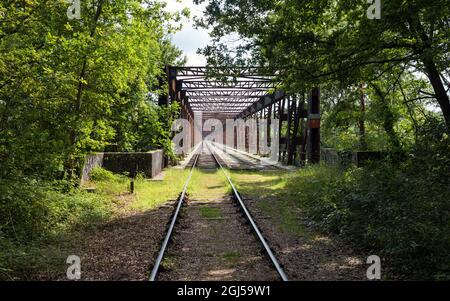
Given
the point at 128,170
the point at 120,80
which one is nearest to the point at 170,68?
the point at 128,170

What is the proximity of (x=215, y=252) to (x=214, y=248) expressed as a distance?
263 millimetres

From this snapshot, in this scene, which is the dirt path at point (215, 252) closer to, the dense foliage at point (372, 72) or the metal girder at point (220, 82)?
the dense foliage at point (372, 72)

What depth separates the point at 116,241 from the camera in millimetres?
7723

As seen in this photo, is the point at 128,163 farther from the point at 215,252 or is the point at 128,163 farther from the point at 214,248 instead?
the point at 215,252

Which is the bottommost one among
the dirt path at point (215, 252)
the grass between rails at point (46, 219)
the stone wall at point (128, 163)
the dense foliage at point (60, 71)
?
the dirt path at point (215, 252)

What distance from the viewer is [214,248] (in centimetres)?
724

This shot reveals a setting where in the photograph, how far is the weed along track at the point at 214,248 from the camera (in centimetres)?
581

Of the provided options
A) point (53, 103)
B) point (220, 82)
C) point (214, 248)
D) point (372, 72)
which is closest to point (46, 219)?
point (53, 103)

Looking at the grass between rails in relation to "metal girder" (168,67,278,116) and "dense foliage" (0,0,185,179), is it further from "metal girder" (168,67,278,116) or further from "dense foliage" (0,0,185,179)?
"metal girder" (168,67,278,116)

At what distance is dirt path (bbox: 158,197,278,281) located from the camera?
5.80 meters

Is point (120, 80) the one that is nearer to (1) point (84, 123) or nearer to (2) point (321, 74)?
(1) point (84, 123)

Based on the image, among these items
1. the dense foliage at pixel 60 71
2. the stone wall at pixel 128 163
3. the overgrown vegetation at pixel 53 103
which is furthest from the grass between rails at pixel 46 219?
the stone wall at pixel 128 163
